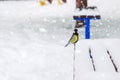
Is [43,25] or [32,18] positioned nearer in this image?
[43,25]

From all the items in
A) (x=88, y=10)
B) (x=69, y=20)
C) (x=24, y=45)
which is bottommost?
(x=69, y=20)

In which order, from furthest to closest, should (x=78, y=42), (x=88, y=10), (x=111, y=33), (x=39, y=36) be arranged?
(x=111, y=33)
(x=39, y=36)
(x=88, y=10)
(x=78, y=42)

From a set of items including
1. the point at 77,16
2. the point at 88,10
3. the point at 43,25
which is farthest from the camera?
the point at 43,25

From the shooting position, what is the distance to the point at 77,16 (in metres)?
7.36

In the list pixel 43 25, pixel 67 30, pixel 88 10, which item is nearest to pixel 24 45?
pixel 88 10

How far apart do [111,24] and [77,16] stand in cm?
462

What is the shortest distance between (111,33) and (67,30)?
1.54 meters

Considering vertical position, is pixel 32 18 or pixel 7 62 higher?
pixel 7 62

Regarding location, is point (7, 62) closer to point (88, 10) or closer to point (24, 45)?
point (24, 45)

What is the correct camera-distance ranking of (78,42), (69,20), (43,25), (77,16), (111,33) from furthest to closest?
(69,20) < (43,25) < (111,33) < (77,16) < (78,42)

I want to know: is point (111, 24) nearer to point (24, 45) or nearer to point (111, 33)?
point (111, 33)

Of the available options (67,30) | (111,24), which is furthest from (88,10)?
(111,24)

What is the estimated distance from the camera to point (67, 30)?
1071 cm

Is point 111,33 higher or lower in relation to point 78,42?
lower
